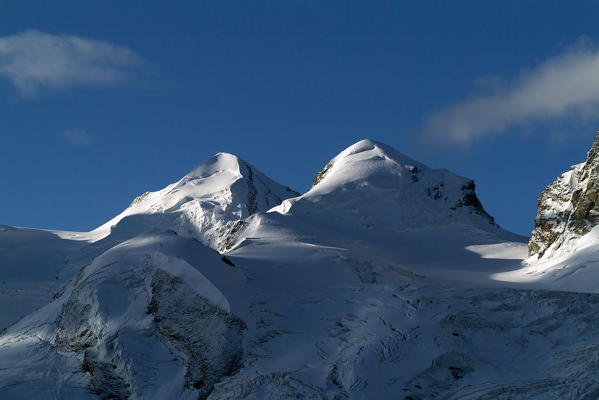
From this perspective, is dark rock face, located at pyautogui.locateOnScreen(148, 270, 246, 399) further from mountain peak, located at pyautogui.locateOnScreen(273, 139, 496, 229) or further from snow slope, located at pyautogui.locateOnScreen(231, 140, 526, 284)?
mountain peak, located at pyautogui.locateOnScreen(273, 139, 496, 229)

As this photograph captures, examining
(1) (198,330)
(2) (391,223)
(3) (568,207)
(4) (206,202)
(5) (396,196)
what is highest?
(4) (206,202)

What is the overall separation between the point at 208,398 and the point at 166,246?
23.4ft

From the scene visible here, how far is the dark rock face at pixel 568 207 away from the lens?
30.9m

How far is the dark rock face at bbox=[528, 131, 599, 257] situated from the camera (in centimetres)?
3088

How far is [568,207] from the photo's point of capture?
3209 cm

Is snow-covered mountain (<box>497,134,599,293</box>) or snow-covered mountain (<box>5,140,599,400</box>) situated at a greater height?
snow-covered mountain (<box>497,134,599,293</box>)

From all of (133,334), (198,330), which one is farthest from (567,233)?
(133,334)

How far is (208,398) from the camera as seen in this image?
19125mm

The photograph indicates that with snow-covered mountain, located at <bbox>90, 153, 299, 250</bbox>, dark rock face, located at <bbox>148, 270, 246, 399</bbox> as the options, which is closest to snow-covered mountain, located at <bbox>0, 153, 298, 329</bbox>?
snow-covered mountain, located at <bbox>90, 153, 299, 250</bbox>

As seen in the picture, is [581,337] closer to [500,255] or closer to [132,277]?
[132,277]

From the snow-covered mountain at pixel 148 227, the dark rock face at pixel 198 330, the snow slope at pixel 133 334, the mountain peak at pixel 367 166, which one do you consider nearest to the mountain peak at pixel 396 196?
Answer: the mountain peak at pixel 367 166

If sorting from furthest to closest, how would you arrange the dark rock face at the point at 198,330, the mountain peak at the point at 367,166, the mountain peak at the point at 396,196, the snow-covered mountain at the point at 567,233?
the mountain peak at the point at 367,166 < the mountain peak at the point at 396,196 < the snow-covered mountain at the point at 567,233 < the dark rock face at the point at 198,330

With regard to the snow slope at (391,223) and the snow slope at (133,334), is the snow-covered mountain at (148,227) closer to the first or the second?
the snow slope at (391,223)

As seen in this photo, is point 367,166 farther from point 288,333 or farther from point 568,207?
point 288,333
